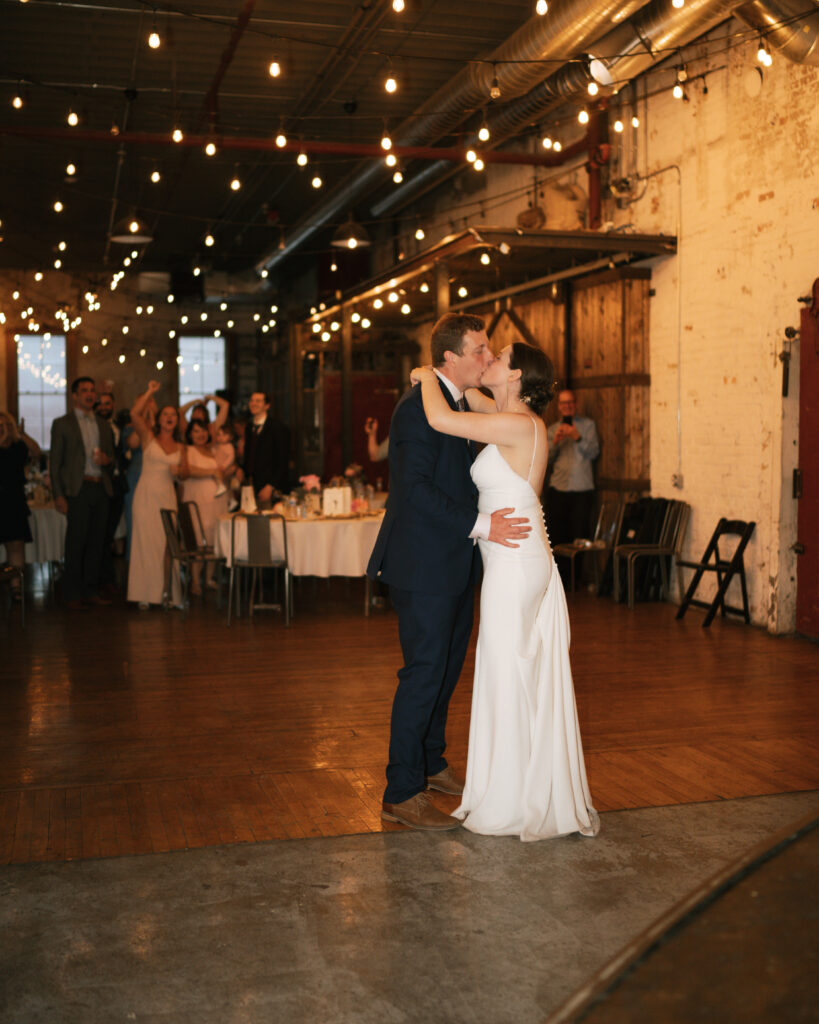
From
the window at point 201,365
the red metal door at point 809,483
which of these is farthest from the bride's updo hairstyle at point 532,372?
the window at point 201,365

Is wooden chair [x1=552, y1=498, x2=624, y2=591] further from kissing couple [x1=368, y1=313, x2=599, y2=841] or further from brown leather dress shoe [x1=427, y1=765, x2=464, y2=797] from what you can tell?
kissing couple [x1=368, y1=313, x2=599, y2=841]

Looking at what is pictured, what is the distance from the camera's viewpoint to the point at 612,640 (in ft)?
26.0

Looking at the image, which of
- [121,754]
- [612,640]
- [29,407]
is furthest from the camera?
[29,407]

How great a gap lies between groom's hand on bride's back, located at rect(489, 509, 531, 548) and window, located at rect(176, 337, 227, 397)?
19.4m

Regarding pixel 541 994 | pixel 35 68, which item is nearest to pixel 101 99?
pixel 35 68

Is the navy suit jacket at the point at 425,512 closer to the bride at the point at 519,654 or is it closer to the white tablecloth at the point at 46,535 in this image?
the bride at the point at 519,654

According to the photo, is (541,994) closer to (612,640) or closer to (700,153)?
(612,640)

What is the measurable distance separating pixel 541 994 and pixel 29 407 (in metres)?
20.3

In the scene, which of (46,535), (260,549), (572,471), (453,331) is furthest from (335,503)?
(453,331)

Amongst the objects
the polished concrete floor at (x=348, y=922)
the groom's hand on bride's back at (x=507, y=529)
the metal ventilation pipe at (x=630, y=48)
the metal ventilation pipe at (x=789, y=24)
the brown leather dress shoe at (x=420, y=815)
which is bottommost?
the polished concrete floor at (x=348, y=922)

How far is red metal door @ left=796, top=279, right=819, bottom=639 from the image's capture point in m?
7.73

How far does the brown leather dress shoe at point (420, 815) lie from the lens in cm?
404

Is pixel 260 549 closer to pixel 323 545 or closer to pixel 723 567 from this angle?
pixel 323 545

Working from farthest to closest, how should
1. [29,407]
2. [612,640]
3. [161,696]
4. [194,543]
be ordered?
1. [29,407]
2. [194,543]
3. [612,640]
4. [161,696]
